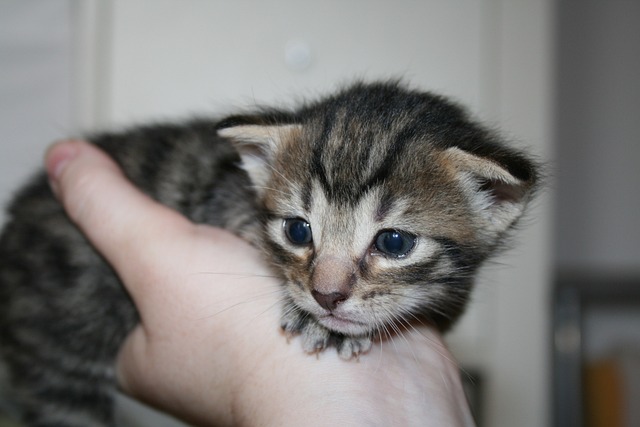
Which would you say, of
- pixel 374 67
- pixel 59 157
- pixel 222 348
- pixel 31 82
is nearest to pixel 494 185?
pixel 222 348

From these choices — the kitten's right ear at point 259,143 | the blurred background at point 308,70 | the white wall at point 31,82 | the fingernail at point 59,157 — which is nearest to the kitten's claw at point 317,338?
the kitten's right ear at point 259,143

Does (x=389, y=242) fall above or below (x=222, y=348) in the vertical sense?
above

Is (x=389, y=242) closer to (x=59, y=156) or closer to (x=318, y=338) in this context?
(x=318, y=338)

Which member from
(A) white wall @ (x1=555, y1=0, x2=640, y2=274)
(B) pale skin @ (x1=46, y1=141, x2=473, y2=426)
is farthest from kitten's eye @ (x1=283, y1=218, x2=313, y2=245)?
(A) white wall @ (x1=555, y1=0, x2=640, y2=274)

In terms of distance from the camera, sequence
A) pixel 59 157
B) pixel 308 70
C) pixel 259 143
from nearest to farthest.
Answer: pixel 259 143 < pixel 59 157 < pixel 308 70

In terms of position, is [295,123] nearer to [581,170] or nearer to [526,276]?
[526,276]

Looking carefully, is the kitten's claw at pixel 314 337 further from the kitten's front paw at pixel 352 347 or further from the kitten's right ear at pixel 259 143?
the kitten's right ear at pixel 259 143

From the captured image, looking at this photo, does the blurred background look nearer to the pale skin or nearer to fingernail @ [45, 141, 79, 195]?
fingernail @ [45, 141, 79, 195]
